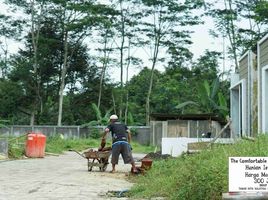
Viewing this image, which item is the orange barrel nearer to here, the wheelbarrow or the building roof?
the wheelbarrow

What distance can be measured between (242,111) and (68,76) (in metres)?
36.2

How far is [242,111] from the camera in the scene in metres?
21.0

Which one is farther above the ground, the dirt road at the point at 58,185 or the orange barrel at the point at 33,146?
the orange barrel at the point at 33,146

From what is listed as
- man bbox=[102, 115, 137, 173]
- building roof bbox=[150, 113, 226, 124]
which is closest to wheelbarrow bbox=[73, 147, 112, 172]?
man bbox=[102, 115, 137, 173]

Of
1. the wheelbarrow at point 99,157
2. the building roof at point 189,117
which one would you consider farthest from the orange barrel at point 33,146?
the building roof at point 189,117

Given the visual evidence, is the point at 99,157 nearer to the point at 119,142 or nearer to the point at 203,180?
the point at 119,142

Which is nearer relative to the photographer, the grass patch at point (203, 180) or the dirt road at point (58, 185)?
the grass patch at point (203, 180)

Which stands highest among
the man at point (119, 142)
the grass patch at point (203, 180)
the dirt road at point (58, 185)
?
the man at point (119, 142)

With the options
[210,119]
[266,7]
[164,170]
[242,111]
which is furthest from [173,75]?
[164,170]

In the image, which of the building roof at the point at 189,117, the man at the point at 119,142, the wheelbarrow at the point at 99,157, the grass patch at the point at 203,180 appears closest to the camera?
the grass patch at the point at 203,180

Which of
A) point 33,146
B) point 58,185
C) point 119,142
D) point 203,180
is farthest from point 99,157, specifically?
point 33,146

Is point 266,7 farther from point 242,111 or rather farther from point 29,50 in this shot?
point 29,50

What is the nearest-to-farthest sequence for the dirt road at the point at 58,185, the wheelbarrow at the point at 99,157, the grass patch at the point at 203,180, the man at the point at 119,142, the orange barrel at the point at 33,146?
1. the grass patch at the point at 203,180
2. the dirt road at the point at 58,185
3. the man at the point at 119,142
4. the wheelbarrow at the point at 99,157
5. the orange barrel at the point at 33,146

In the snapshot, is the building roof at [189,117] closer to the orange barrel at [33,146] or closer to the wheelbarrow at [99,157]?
the orange barrel at [33,146]
